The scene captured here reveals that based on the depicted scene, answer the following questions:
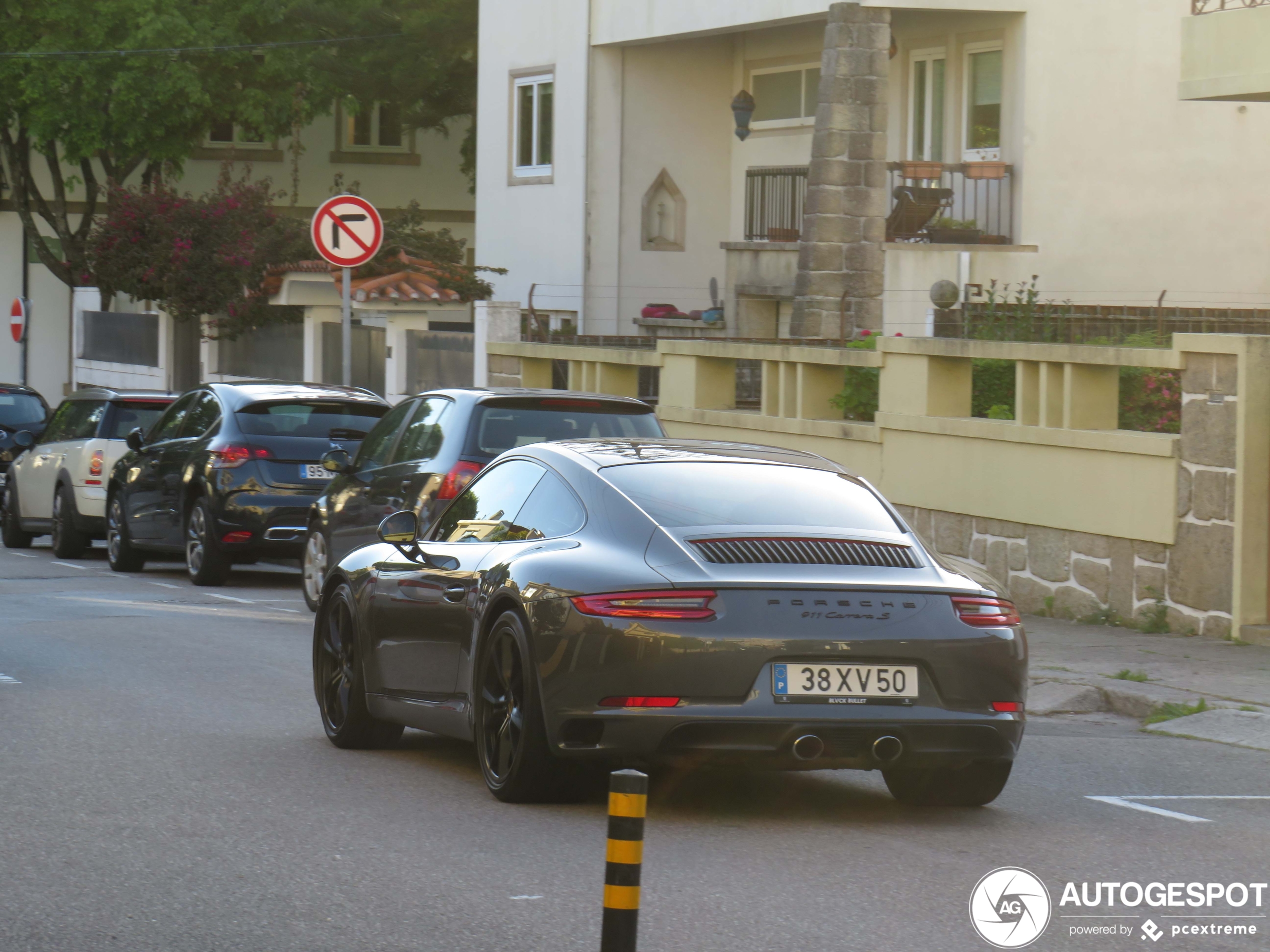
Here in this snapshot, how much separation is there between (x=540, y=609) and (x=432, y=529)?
171 cm

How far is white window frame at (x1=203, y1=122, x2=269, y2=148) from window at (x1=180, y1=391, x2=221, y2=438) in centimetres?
3053

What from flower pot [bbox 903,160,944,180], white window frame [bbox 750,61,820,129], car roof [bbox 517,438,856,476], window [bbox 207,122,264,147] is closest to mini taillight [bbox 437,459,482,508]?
car roof [bbox 517,438,856,476]

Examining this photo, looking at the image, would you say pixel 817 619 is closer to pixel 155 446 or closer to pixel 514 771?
pixel 514 771

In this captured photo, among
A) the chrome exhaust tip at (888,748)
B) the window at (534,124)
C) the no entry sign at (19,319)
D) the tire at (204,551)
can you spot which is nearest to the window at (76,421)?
the tire at (204,551)

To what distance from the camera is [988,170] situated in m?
24.3

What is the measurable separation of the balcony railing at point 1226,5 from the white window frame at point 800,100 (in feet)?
34.9

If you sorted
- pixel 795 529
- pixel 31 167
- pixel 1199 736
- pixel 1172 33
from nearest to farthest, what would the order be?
pixel 795 529 → pixel 1199 736 → pixel 1172 33 → pixel 31 167

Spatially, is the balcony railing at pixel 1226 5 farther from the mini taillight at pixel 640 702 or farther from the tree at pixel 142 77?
the tree at pixel 142 77

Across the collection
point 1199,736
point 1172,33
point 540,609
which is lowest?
point 1199,736

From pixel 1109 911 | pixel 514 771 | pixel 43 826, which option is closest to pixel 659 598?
pixel 514 771

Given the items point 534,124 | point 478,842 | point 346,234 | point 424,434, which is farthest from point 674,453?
point 534,124

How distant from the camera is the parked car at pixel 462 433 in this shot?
12867mm

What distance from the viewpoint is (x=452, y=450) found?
13.0m

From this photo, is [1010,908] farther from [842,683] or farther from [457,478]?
[457,478]
